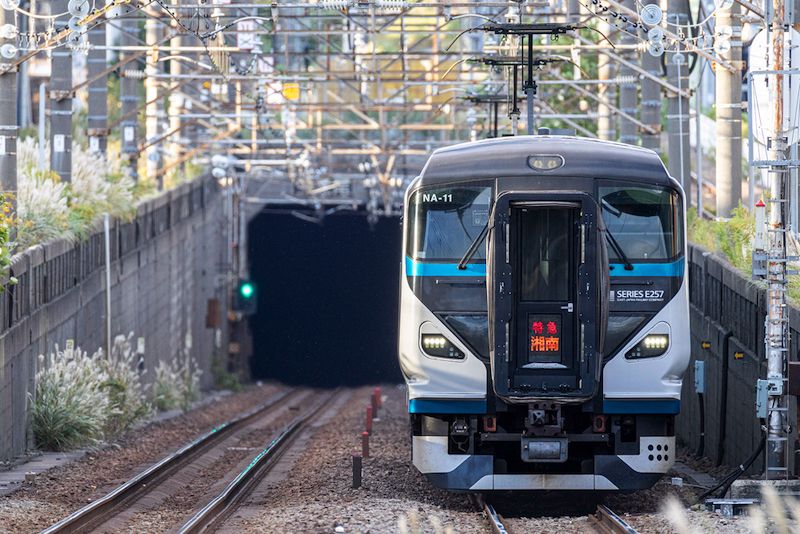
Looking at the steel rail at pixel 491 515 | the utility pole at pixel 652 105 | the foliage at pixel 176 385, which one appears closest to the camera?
the steel rail at pixel 491 515

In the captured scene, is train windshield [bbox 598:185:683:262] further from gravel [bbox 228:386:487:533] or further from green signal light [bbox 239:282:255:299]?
green signal light [bbox 239:282:255:299]

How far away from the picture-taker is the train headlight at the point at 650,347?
524 inches

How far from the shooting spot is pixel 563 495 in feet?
51.6

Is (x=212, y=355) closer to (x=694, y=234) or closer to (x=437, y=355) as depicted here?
(x=694, y=234)

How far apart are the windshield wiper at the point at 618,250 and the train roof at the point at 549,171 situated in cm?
57

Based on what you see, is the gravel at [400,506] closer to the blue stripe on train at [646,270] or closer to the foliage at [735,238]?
the blue stripe on train at [646,270]

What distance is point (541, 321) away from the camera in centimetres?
1307

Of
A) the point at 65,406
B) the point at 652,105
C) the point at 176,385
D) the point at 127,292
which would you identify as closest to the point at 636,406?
the point at 65,406

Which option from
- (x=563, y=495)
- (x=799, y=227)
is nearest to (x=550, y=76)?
(x=799, y=227)

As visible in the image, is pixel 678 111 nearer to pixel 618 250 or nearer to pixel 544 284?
pixel 618 250

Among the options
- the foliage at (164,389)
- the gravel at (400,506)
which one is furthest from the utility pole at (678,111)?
the foliage at (164,389)

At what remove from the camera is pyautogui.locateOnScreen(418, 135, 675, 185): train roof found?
13.5 metres

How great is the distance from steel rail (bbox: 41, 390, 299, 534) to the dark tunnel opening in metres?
26.0

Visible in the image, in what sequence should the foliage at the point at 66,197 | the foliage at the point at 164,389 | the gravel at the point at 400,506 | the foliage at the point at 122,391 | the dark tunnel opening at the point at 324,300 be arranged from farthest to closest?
the dark tunnel opening at the point at 324,300
the foliage at the point at 164,389
the foliage at the point at 122,391
the foliage at the point at 66,197
the gravel at the point at 400,506
